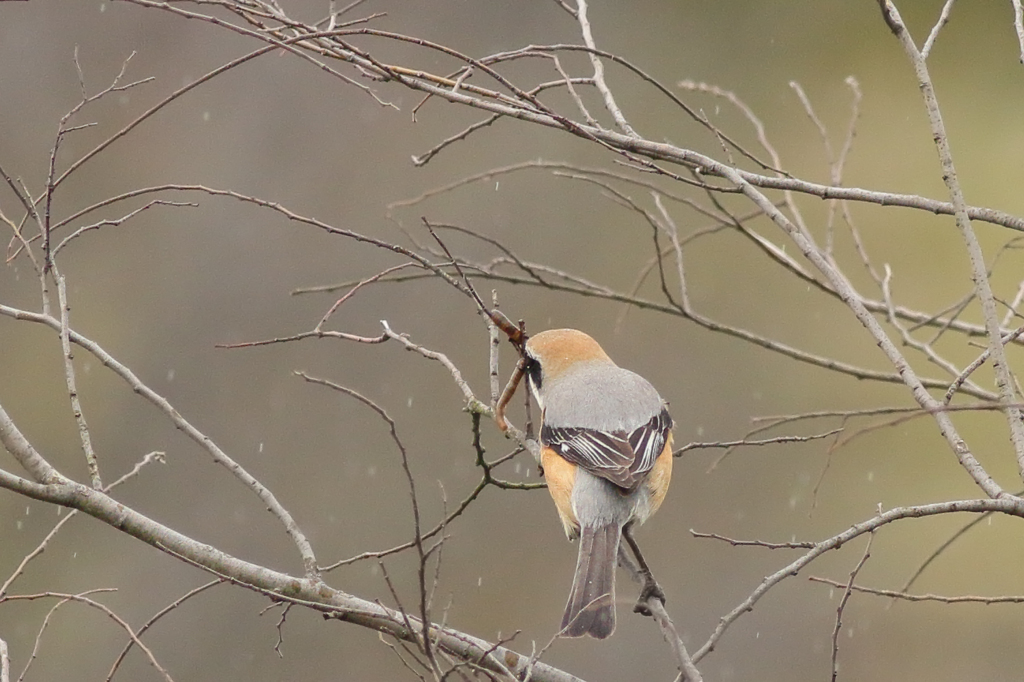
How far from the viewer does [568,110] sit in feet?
36.1

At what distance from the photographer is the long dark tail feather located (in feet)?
10.6

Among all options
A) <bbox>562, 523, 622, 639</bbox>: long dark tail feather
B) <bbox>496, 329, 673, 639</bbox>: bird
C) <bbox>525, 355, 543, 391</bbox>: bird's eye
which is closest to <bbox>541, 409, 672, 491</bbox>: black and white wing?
<bbox>496, 329, 673, 639</bbox>: bird

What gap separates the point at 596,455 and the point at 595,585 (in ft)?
1.91

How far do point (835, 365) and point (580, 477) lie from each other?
0.99 meters

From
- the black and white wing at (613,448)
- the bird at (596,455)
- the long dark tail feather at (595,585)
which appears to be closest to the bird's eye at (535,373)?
the bird at (596,455)

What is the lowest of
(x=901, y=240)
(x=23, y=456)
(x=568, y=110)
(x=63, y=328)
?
(x=23, y=456)

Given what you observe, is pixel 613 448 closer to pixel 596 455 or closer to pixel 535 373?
pixel 596 455


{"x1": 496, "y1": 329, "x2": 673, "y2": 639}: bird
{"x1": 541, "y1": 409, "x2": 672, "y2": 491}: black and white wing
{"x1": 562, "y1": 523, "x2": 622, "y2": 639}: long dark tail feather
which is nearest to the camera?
{"x1": 562, "y1": 523, "x2": 622, "y2": 639}: long dark tail feather

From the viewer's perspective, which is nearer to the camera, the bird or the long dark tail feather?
the long dark tail feather

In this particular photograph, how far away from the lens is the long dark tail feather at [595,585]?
10.6ft

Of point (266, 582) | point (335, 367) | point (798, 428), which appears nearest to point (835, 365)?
point (266, 582)

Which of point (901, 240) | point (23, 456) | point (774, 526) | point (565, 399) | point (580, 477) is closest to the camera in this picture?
point (23, 456)

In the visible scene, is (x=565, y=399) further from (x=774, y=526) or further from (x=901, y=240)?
(x=901, y=240)

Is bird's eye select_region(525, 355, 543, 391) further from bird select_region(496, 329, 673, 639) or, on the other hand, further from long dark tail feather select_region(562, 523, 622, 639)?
Answer: long dark tail feather select_region(562, 523, 622, 639)
